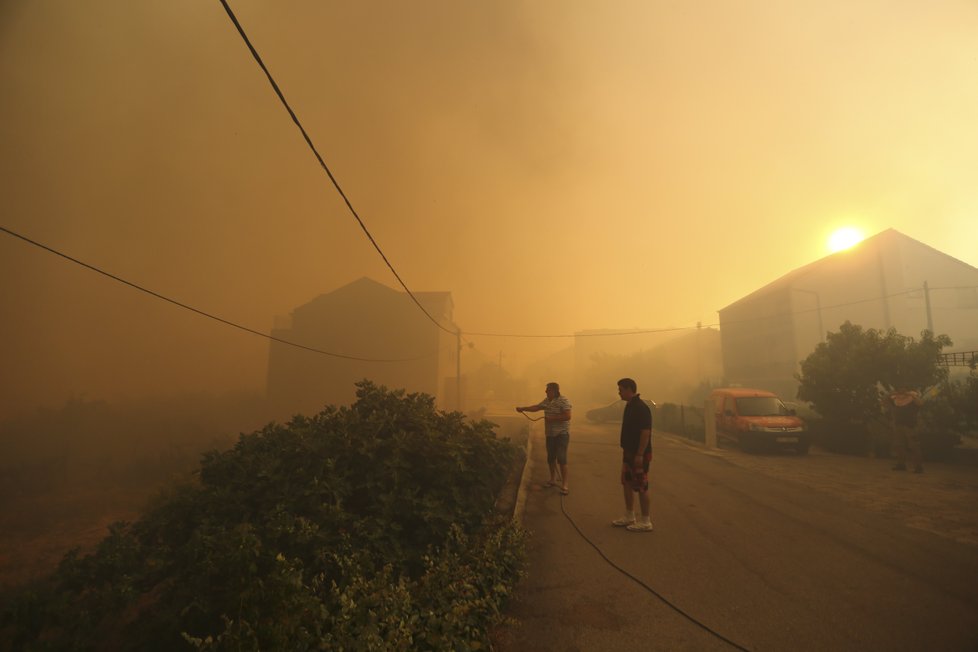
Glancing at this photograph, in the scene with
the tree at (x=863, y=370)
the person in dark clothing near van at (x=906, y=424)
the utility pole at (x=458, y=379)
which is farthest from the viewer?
the utility pole at (x=458, y=379)

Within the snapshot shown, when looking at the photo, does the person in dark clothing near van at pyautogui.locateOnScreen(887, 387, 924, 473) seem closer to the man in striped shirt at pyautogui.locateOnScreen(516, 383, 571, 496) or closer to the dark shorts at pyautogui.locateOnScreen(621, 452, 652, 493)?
the man in striped shirt at pyautogui.locateOnScreen(516, 383, 571, 496)

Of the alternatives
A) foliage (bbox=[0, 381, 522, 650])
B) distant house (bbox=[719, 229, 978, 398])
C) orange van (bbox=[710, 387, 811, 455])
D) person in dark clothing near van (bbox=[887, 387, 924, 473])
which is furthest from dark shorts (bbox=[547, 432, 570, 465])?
distant house (bbox=[719, 229, 978, 398])

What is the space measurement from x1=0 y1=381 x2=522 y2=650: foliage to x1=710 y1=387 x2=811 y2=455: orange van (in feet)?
33.9

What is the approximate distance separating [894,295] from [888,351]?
71.5ft

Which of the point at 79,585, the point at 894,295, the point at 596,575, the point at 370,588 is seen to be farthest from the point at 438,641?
the point at 894,295

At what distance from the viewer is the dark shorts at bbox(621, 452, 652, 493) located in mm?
5668

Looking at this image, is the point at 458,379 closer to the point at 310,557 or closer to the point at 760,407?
the point at 760,407

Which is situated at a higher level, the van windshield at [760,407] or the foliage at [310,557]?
the van windshield at [760,407]

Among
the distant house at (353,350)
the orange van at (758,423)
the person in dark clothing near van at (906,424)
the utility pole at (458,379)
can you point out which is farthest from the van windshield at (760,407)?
the utility pole at (458,379)

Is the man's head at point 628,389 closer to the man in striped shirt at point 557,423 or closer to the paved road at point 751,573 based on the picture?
the paved road at point 751,573

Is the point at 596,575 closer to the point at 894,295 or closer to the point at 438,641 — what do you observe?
the point at 438,641

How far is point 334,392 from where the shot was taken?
3294 cm

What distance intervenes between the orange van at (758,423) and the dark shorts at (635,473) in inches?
381

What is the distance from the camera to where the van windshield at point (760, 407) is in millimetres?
14398
